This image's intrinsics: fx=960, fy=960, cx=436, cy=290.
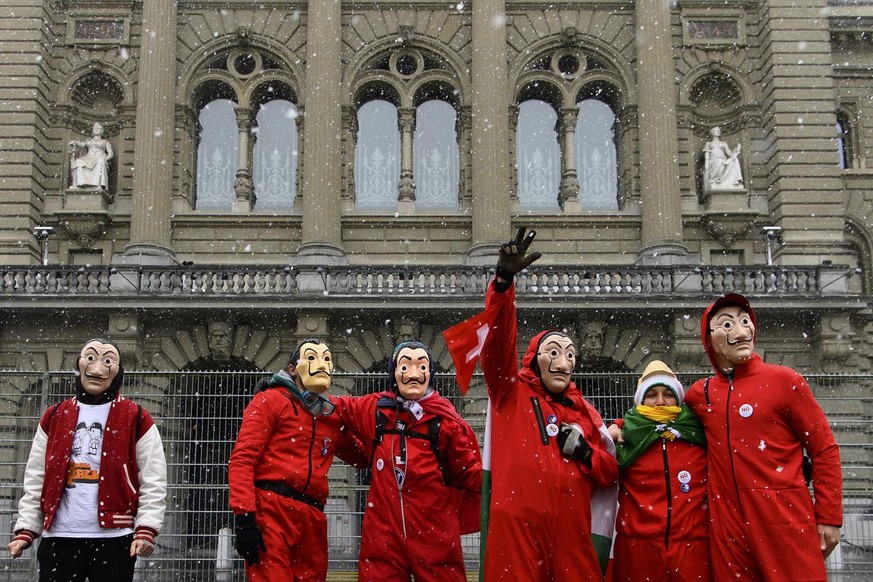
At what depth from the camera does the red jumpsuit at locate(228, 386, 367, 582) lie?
22.0 ft

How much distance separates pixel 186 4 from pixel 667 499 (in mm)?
24586

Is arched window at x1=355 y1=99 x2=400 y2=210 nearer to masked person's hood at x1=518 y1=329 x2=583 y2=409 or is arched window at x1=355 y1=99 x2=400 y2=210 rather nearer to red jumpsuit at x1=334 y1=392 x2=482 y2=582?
red jumpsuit at x1=334 y1=392 x2=482 y2=582

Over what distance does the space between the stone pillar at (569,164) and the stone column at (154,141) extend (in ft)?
35.4

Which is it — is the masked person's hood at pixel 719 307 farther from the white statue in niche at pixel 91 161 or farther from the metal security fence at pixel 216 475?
the white statue in niche at pixel 91 161

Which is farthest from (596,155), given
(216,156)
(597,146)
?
(216,156)

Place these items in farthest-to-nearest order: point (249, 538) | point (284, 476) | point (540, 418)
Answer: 1. point (284, 476)
2. point (540, 418)
3. point (249, 538)

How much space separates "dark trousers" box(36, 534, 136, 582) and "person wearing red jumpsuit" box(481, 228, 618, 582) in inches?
104

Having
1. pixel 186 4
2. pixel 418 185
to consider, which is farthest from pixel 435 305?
pixel 186 4

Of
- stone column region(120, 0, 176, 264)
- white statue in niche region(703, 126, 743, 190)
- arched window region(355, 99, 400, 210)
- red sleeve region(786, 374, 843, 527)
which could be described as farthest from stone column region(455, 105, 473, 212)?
red sleeve region(786, 374, 843, 527)

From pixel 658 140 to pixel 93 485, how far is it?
836 inches

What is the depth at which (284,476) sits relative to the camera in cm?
694

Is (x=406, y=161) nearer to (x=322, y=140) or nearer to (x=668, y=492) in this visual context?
(x=322, y=140)

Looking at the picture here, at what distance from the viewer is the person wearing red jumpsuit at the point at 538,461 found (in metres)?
6.31

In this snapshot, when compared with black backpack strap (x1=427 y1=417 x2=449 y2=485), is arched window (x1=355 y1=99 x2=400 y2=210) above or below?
above
